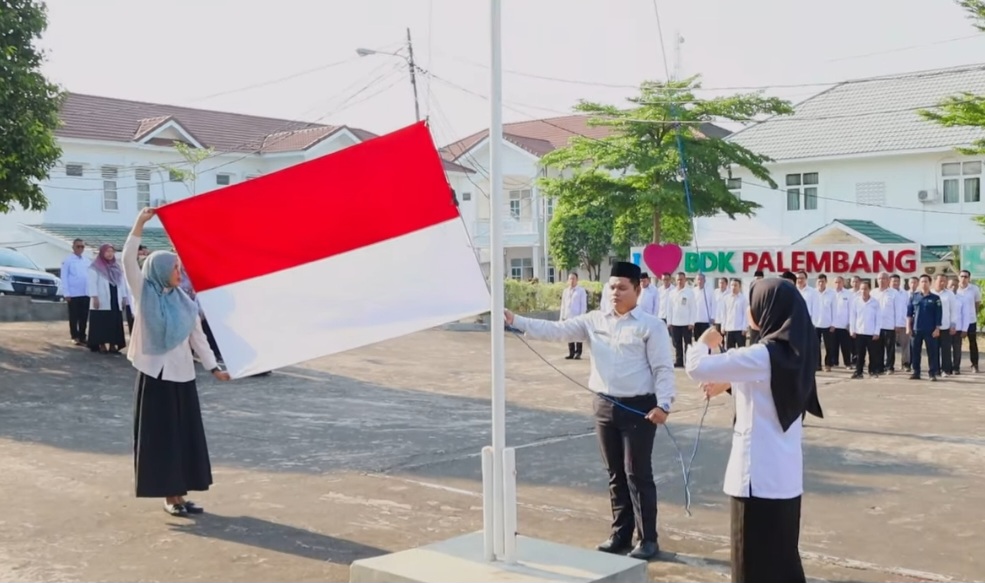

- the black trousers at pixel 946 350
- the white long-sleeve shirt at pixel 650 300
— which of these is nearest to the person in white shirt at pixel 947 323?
the black trousers at pixel 946 350

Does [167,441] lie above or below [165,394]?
below

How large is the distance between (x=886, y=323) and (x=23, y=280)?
1990 cm

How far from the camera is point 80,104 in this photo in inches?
1469

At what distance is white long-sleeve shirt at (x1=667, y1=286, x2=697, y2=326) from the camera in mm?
19328

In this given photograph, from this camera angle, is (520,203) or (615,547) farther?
(520,203)

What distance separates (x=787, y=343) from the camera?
437 centimetres

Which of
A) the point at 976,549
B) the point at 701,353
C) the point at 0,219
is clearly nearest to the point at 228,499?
the point at 701,353

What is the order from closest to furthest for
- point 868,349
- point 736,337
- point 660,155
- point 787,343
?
point 787,343 → point 868,349 → point 736,337 → point 660,155

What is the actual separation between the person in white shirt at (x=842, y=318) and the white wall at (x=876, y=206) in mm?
13227

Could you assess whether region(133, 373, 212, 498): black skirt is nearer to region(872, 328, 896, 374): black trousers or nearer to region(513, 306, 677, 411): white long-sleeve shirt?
region(513, 306, 677, 411): white long-sleeve shirt

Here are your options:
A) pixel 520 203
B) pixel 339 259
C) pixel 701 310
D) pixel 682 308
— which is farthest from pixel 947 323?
pixel 520 203

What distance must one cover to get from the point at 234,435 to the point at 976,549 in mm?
7199

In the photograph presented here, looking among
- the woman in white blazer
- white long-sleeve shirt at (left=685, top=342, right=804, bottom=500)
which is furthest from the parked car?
white long-sleeve shirt at (left=685, top=342, right=804, bottom=500)

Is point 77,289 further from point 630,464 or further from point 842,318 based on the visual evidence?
point 842,318
